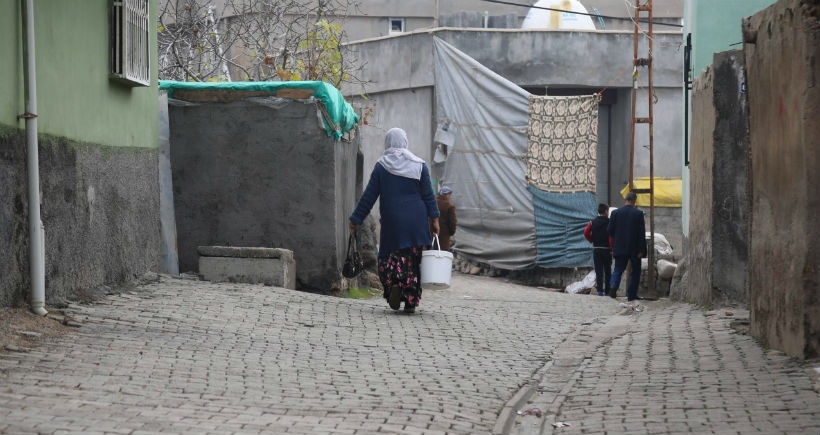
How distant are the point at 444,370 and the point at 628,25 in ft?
87.8

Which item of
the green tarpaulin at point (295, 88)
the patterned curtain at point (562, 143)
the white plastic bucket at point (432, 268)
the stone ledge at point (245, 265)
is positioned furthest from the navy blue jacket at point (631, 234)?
the stone ledge at point (245, 265)

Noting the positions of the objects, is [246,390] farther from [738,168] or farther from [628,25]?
[628,25]

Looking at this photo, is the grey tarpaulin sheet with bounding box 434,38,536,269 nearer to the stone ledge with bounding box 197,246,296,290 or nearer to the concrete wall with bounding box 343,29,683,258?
the concrete wall with bounding box 343,29,683,258

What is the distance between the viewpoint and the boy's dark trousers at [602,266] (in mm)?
18812

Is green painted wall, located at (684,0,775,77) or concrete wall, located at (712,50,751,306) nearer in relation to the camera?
concrete wall, located at (712,50,751,306)

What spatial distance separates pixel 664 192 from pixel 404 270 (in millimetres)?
15340

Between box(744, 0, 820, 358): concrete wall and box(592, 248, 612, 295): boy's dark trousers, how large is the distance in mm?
10062

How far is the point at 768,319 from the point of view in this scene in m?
8.12

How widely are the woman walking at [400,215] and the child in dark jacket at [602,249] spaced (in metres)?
8.15

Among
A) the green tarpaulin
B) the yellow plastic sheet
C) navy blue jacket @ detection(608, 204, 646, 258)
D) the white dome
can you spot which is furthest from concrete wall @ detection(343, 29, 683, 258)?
the green tarpaulin

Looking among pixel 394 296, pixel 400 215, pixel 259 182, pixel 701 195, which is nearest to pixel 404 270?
pixel 394 296

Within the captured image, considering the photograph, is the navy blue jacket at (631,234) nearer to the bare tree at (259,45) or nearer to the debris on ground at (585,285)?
the debris on ground at (585,285)

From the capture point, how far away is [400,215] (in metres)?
10.9

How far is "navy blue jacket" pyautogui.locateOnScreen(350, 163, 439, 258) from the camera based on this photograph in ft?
35.7
